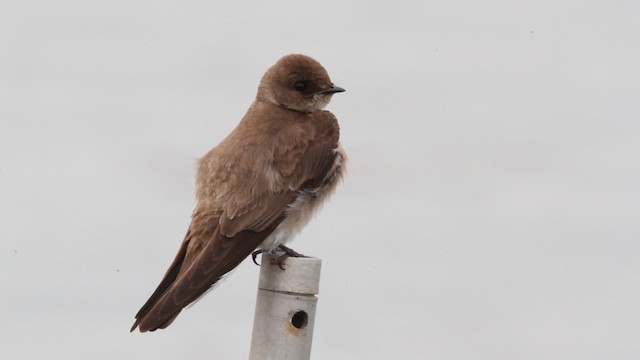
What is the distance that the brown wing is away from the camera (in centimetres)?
614

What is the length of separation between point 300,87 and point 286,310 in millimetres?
2498

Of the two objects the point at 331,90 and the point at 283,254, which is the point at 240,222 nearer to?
the point at 283,254

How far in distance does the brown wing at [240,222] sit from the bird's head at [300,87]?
154 mm

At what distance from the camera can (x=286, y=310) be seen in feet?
18.6

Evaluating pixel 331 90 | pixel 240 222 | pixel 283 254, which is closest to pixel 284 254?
pixel 283 254

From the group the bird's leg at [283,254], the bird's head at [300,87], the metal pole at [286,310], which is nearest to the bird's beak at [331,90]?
the bird's head at [300,87]

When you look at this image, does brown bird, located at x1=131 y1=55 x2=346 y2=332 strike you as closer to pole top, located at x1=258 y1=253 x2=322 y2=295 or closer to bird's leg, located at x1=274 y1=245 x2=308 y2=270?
bird's leg, located at x1=274 y1=245 x2=308 y2=270

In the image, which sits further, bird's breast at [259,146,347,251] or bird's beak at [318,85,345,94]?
Result: bird's beak at [318,85,345,94]

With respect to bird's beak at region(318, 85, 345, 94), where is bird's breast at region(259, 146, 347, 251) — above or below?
below

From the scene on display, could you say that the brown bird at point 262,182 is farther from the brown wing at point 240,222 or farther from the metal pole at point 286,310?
the metal pole at point 286,310

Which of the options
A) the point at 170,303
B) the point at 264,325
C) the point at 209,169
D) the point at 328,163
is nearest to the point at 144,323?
the point at 170,303

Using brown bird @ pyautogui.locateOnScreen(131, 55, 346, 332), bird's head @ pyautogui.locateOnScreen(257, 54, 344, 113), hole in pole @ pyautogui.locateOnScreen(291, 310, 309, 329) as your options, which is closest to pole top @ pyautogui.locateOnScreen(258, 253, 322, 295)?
hole in pole @ pyautogui.locateOnScreen(291, 310, 309, 329)

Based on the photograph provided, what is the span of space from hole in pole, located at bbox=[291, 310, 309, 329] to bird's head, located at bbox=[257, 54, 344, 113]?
238 cm

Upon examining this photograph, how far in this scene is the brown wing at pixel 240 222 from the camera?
20.2 feet
